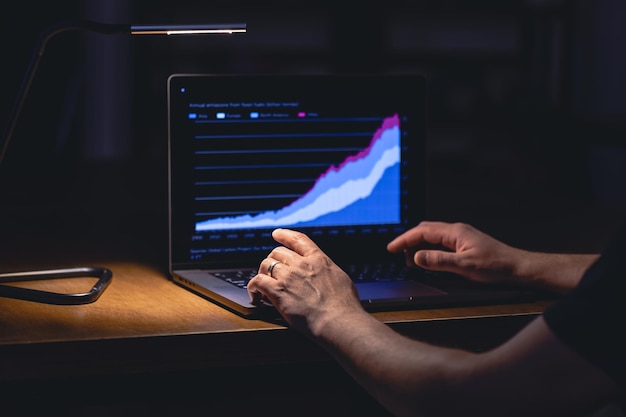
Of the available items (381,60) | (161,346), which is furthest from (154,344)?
(381,60)

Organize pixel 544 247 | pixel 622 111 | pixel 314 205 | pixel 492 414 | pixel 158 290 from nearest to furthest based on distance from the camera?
pixel 492 414
pixel 158 290
pixel 314 205
pixel 544 247
pixel 622 111

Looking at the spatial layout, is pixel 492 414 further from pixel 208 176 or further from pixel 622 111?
pixel 622 111

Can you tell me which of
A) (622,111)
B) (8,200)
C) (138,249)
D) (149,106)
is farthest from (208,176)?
(622,111)

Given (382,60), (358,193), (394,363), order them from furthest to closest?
(382,60) → (358,193) → (394,363)

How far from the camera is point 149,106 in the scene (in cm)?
494

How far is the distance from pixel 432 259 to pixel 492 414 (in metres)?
0.45

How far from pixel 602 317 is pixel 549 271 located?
0.47 m

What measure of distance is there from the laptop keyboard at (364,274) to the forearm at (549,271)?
0.55 feet

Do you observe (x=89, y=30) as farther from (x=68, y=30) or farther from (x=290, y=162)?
(x=290, y=162)

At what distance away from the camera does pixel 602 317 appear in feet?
2.72

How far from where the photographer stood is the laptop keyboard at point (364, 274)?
1293 millimetres

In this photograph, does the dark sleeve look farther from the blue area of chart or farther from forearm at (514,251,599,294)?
the blue area of chart

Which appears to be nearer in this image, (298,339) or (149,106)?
(298,339)

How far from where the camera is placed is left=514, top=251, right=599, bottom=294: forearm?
50.6 inches
